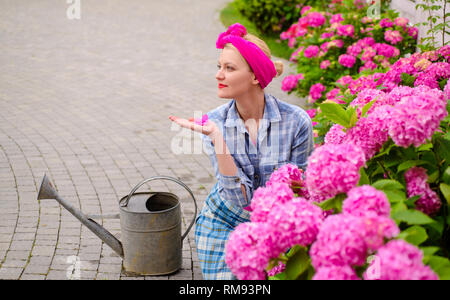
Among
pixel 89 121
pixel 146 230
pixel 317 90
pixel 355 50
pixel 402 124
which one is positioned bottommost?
pixel 89 121

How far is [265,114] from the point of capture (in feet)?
9.53

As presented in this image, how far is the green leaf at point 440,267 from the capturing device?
1.27m

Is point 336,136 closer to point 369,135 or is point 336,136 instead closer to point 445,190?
point 369,135

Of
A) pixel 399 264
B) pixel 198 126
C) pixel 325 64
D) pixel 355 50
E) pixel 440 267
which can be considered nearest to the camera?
pixel 399 264

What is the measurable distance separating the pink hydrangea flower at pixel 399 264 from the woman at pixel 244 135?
1520mm

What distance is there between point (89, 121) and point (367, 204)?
5878 millimetres

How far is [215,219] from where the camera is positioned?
2.95 metres

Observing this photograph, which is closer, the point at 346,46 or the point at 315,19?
the point at 346,46

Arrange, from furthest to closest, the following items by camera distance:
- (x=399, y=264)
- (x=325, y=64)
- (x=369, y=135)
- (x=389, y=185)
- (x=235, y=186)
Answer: (x=325, y=64) < (x=235, y=186) < (x=369, y=135) < (x=389, y=185) < (x=399, y=264)

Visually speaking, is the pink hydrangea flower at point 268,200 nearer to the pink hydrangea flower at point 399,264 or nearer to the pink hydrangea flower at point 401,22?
the pink hydrangea flower at point 399,264

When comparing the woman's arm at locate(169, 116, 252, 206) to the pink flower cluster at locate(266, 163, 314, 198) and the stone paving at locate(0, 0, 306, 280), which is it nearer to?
the pink flower cluster at locate(266, 163, 314, 198)

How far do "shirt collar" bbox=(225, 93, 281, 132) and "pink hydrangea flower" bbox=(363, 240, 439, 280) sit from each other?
1727 mm

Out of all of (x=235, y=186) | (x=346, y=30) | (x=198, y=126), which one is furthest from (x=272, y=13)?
(x=198, y=126)

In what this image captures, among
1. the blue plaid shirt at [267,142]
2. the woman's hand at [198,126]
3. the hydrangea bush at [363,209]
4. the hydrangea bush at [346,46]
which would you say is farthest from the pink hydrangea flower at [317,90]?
the hydrangea bush at [363,209]
